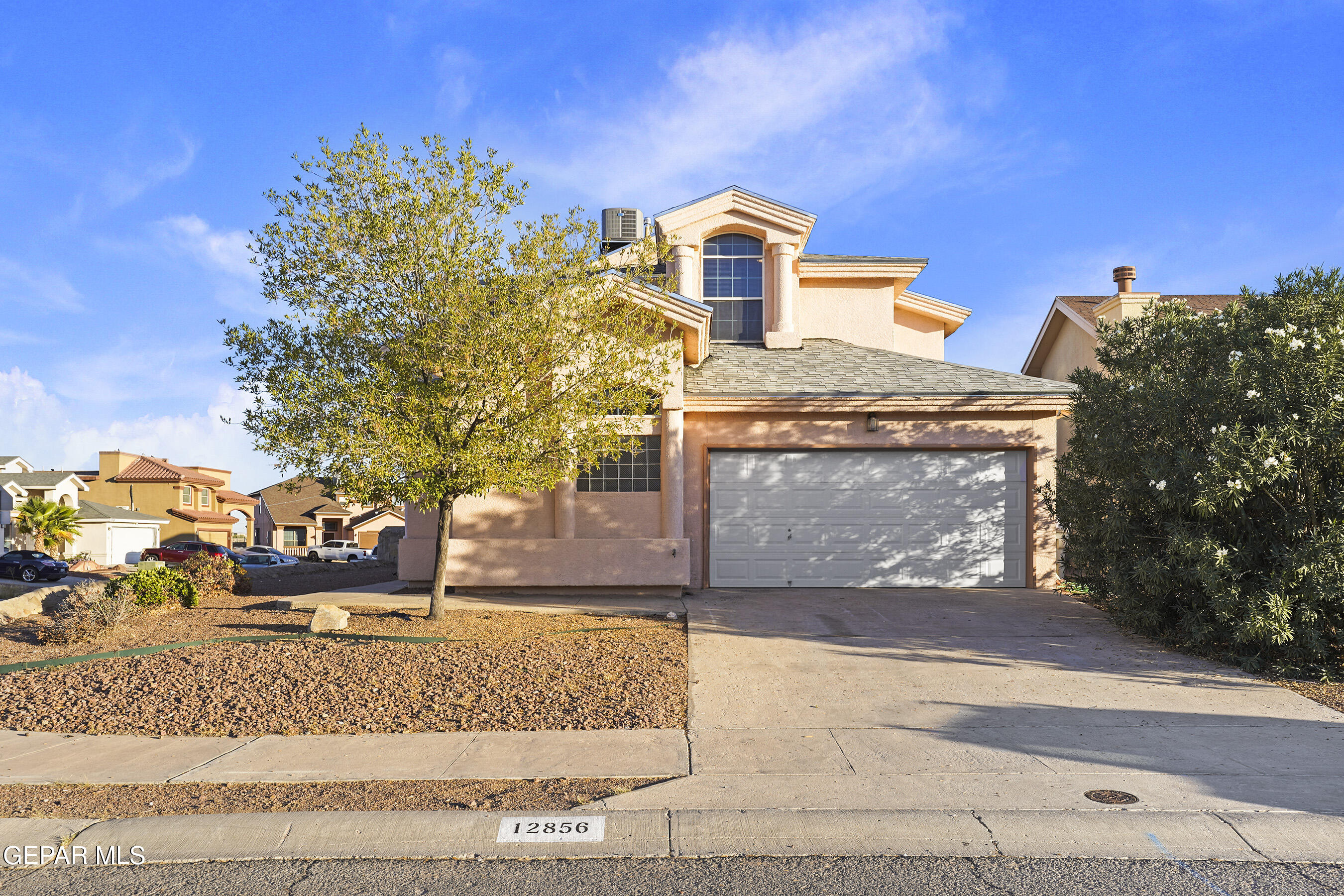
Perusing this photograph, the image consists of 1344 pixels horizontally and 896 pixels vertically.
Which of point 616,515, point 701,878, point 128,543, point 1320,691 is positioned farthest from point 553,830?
point 128,543

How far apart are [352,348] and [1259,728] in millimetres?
9798

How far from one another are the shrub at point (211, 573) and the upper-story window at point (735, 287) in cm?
987

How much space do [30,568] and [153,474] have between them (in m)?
24.2

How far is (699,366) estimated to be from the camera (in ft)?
50.8

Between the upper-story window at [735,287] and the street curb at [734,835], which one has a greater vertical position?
the upper-story window at [735,287]

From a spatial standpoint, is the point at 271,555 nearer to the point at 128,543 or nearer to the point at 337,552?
the point at 337,552

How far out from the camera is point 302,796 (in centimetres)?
527

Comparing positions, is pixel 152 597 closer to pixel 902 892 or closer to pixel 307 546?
pixel 902 892

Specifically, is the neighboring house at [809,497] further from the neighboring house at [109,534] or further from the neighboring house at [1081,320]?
the neighboring house at [109,534]

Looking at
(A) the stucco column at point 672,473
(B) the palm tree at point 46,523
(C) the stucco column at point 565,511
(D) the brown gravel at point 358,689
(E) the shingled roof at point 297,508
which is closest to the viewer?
(D) the brown gravel at point 358,689

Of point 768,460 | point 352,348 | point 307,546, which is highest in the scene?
point 352,348

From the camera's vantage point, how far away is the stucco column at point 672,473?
13.7 metres

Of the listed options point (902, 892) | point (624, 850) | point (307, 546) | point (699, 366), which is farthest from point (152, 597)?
point (307, 546)

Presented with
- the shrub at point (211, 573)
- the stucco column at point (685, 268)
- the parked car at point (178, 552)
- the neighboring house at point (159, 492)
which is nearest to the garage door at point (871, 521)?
the stucco column at point (685, 268)
